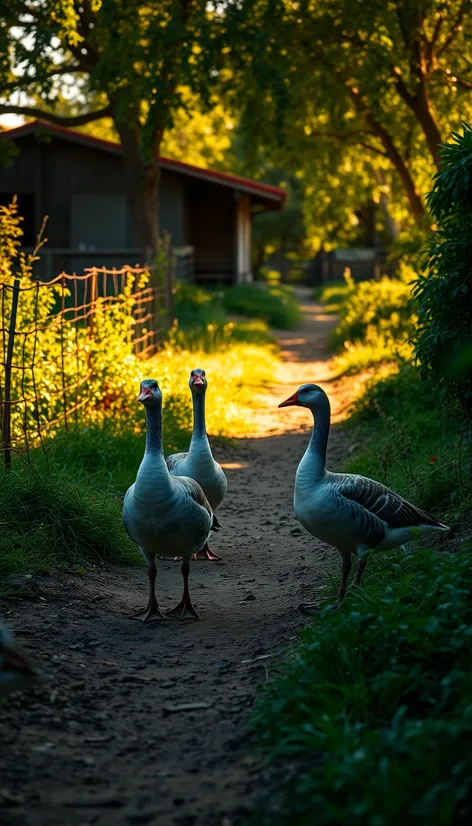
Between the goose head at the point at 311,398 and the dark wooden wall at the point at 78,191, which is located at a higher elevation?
the dark wooden wall at the point at 78,191

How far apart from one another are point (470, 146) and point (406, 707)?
4519mm

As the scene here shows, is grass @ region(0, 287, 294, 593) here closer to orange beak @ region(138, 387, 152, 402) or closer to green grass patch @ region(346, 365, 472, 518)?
orange beak @ region(138, 387, 152, 402)

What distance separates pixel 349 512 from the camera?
602 cm

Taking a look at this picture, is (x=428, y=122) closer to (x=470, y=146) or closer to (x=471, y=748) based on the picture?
(x=470, y=146)

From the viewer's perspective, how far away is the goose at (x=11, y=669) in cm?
385

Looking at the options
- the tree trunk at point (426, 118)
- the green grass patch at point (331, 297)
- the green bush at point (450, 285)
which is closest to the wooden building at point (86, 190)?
the tree trunk at point (426, 118)

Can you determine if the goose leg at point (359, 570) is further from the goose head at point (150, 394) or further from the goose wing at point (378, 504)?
the goose head at point (150, 394)

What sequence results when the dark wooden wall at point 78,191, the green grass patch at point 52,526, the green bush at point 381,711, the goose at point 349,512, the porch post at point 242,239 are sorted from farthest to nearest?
the porch post at point 242,239
the dark wooden wall at point 78,191
the green grass patch at point 52,526
the goose at point 349,512
the green bush at point 381,711

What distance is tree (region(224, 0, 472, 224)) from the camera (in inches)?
696

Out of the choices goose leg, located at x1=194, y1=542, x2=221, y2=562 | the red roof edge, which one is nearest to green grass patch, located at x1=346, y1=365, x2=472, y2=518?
goose leg, located at x1=194, y1=542, x2=221, y2=562

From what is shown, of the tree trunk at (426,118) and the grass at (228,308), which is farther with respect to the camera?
the grass at (228,308)

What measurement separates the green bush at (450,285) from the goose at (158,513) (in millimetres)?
2054

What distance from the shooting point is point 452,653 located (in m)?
4.48

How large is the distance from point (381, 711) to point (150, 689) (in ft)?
5.04
